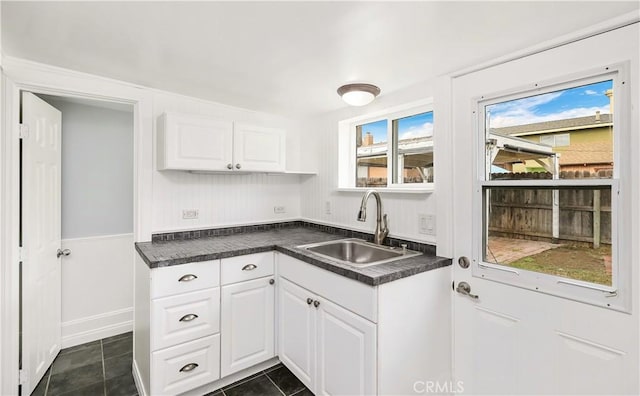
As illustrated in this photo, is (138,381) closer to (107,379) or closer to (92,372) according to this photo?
(107,379)

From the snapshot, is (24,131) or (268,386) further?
(268,386)

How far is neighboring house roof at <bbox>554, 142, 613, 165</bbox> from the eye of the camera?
127 cm

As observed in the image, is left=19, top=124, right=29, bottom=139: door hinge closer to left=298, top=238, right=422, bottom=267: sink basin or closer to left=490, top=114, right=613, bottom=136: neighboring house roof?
left=298, top=238, right=422, bottom=267: sink basin

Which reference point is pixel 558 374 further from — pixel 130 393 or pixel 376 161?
pixel 130 393

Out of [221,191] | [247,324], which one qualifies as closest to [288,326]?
[247,324]

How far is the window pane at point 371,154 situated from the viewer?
96.7 inches

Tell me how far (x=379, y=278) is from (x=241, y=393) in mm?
1291

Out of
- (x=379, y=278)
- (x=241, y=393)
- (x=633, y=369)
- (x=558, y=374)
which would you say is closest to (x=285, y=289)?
(x=241, y=393)

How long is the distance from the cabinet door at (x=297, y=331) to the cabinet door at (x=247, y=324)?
86mm

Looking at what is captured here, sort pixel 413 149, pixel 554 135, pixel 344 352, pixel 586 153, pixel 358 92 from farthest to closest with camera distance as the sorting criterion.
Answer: pixel 413 149, pixel 358 92, pixel 344 352, pixel 554 135, pixel 586 153

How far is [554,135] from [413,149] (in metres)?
0.92

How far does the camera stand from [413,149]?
224 cm

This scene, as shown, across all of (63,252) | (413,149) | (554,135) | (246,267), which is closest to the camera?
(554,135)

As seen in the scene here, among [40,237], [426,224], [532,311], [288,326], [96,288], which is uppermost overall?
[426,224]
